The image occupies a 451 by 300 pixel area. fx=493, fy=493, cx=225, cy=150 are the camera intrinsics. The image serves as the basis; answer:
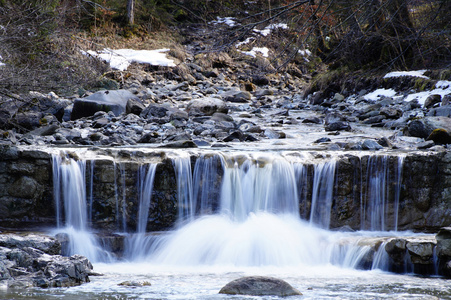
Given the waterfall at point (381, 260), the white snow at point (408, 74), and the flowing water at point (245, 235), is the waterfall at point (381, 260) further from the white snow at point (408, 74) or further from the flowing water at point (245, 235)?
the white snow at point (408, 74)

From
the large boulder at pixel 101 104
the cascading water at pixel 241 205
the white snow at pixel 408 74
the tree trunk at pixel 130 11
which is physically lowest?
the cascading water at pixel 241 205

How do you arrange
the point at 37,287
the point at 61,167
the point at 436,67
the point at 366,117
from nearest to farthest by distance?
the point at 37,287 → the point at 61,167 → the point at 366,117 → the point at 436,67

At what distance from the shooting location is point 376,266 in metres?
6.02

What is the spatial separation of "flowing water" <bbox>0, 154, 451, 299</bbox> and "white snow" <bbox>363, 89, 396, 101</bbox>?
9.26m

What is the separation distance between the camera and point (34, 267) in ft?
16.4

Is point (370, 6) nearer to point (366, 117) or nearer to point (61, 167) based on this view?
point (61, 167)

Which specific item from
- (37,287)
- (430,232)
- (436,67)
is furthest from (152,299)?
(436,67)

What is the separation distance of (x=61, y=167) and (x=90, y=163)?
1.33ft

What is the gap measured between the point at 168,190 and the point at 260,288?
3114mm

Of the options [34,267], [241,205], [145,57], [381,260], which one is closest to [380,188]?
[381,260]

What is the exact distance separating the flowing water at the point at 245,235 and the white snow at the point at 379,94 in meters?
9.26

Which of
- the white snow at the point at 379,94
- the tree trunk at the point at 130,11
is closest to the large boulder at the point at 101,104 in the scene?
the white snow at the point at 379,94

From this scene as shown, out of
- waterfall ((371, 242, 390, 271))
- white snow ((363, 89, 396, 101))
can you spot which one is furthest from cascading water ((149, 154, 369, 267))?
white snow ((363, 89, 396, 101))

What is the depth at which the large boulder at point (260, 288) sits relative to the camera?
14.3 feet
